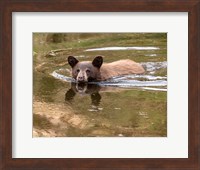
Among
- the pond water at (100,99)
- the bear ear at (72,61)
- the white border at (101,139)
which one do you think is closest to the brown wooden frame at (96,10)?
the white border at (101,139)

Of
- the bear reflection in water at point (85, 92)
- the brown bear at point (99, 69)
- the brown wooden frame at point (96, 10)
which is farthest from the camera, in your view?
the brown bear at point (99, 69)

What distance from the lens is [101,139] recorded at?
20625mm

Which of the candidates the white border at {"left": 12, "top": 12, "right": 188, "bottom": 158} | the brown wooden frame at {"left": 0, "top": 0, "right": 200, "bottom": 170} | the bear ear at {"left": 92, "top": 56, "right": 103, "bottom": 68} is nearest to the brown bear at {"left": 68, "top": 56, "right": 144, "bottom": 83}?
the bear ear at {"left": 92, "top": 56, "right": 103, "bottom": 68}

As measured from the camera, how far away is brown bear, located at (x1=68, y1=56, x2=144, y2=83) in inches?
821

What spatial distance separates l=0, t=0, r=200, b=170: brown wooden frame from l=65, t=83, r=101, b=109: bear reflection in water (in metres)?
0.48

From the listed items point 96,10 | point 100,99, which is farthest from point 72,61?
point 96,10

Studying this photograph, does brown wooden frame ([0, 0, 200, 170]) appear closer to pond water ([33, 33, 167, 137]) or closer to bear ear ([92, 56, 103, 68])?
pond water ([33, 33, 167, 137])

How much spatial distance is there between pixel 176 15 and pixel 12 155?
175 cm

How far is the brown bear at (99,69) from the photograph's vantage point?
20.9 m

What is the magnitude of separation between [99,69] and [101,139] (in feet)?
2.60

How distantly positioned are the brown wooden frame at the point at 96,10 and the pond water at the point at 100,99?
21 cm

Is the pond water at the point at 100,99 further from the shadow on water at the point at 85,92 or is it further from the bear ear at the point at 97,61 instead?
the bear ear at the point at 97,61

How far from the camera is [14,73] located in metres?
20.6

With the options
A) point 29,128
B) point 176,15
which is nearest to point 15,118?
point 29,128
